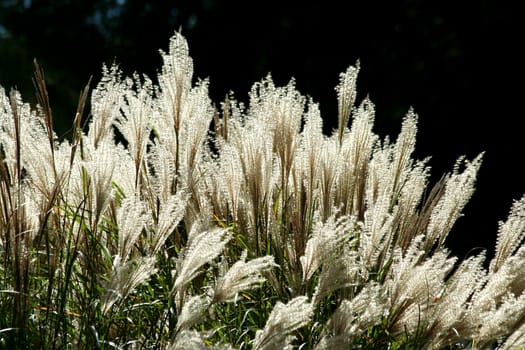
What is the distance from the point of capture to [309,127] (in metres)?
2.21

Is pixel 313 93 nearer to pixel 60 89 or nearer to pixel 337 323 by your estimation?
pixel 60 89

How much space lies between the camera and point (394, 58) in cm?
1122

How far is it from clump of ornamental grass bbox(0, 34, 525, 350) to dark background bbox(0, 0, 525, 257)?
6.98 meters

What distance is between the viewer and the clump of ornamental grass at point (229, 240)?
178cm

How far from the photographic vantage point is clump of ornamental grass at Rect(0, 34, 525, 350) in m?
1.78

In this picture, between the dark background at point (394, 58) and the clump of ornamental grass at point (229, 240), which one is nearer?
the clump of ornamental grass at point (229, 240)

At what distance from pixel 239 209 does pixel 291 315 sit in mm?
665

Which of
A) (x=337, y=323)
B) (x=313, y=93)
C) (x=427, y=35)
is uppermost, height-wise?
(x=427, y=35)

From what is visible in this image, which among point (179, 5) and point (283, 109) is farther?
point (179, 5)

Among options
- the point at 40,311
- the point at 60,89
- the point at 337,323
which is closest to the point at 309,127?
the point at 337,323

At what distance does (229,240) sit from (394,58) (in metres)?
9.44

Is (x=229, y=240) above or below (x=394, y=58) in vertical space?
below

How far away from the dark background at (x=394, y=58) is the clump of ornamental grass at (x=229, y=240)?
6977 millimetres

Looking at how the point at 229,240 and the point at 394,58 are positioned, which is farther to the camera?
the point at 394,58
